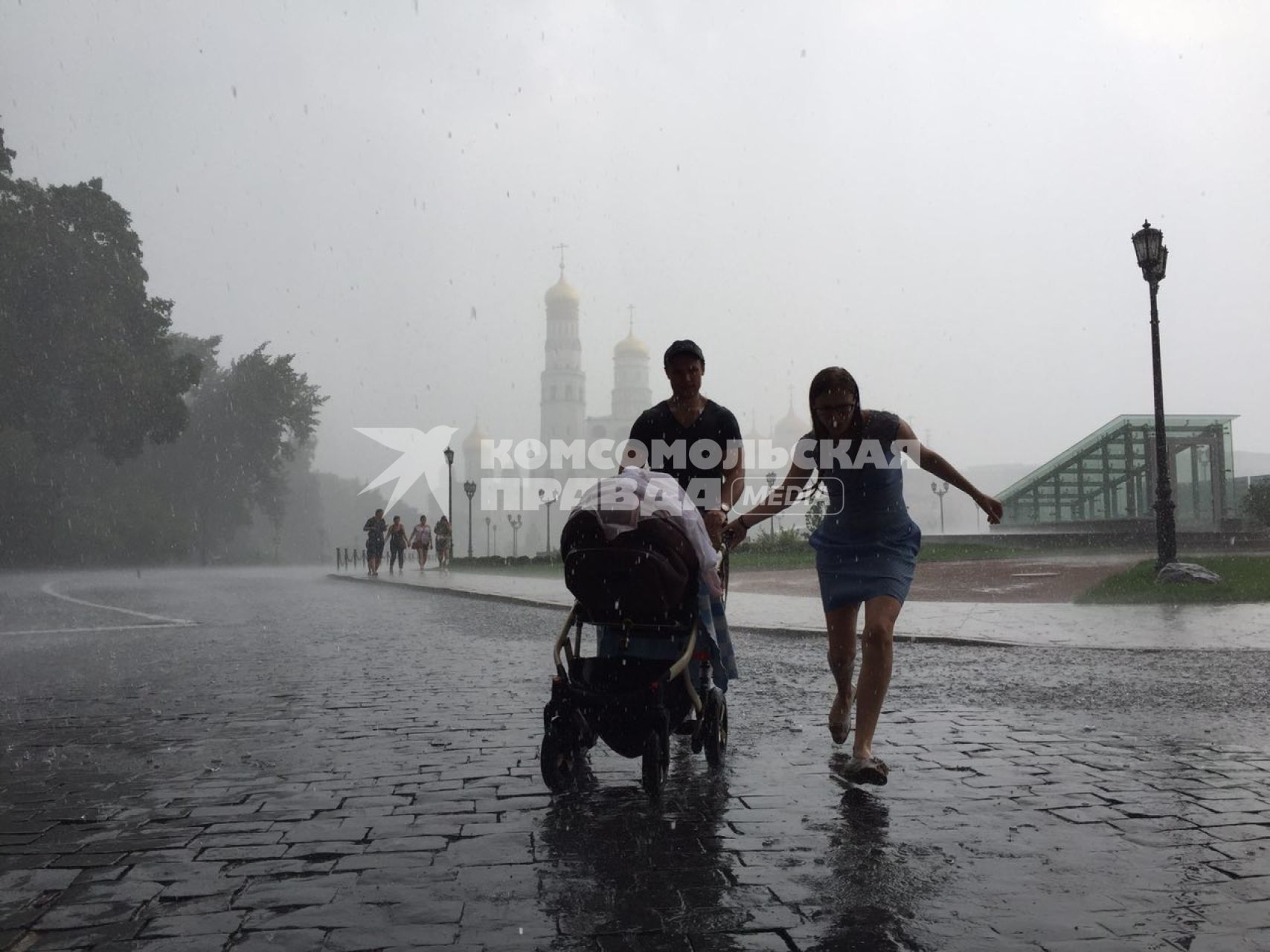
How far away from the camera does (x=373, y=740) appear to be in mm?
6023

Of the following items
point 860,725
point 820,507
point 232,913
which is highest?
point 820,507

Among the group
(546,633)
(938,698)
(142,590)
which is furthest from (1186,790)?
(142,590)

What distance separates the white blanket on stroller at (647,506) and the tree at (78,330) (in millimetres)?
41289

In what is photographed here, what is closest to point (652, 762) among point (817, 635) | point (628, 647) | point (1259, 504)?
point (628, 647)

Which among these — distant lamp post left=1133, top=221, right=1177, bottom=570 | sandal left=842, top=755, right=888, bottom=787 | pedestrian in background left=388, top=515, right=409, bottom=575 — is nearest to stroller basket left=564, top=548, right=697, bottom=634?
sandal left=842, top=755, right=888, bottom=787

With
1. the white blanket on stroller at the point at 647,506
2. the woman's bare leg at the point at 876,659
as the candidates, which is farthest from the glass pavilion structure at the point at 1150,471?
the white blanket on stroller at the point at 647,506

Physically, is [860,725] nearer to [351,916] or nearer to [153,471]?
[351,916]

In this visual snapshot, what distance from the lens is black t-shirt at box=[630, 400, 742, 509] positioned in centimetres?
535

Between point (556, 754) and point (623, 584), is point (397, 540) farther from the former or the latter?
point (623, 584)

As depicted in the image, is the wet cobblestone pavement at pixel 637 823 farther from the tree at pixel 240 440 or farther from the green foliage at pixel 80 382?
the tree at pixel 240 440

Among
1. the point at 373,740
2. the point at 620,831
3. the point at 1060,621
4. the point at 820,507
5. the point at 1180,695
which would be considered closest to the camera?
the point at 620,831

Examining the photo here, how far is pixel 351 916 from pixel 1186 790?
3.21 m

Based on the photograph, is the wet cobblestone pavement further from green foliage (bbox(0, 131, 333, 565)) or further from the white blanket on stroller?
green foliage (bbox(0, 131, 333, 565))

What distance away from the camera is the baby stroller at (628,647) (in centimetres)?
455
